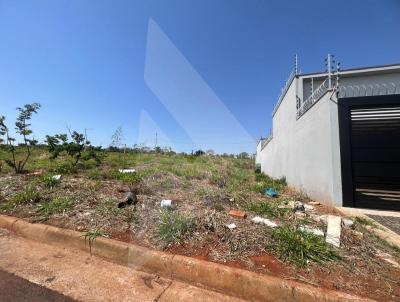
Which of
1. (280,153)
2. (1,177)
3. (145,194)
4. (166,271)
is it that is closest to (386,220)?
(166,271)

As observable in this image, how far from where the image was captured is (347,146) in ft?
15.4

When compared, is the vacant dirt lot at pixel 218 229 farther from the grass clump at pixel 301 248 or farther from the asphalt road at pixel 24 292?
the asphalt road at pixel 24 292

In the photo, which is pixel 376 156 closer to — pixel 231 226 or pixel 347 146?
pixel 347 146

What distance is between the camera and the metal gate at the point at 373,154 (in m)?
4.72

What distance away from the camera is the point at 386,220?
13.2ft

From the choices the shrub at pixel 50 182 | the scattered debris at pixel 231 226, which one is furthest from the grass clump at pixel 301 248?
the shrub at pixel 50 182

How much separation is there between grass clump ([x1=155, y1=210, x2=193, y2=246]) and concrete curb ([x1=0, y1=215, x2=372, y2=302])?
0.29 m

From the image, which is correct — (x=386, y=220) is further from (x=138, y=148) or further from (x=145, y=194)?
(x=138, y=148)

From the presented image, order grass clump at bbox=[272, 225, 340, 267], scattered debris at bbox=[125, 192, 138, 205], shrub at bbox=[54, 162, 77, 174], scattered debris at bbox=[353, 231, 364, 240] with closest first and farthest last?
grass clump at bbox=[272, 225, 340, 267] < scattered debris at bbox=[353, 231, 364, 240] < scattered debris at bbox=[125, 192, 138, 205] < shrub at bbox=[54, 162, 77, 174]

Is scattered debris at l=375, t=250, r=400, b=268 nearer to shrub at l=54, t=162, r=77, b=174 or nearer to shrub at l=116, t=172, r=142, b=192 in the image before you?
shrub at l=116, t=172, r=142, b=192

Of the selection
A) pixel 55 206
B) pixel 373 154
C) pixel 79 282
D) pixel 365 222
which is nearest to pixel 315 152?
pixel 373 154

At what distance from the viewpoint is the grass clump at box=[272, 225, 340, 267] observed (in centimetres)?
231

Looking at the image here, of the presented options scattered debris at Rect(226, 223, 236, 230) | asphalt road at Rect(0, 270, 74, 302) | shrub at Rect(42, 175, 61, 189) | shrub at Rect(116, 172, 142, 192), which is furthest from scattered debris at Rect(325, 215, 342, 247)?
shrub at Rect(42, 175, 61, 189)

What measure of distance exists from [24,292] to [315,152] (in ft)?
19.3
